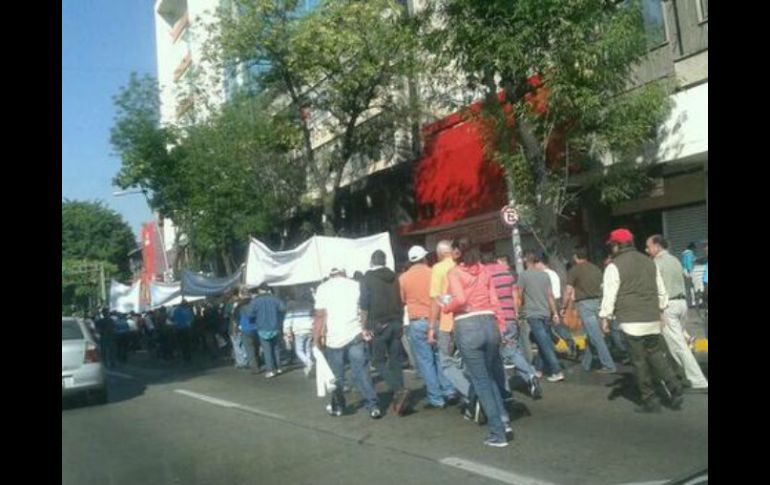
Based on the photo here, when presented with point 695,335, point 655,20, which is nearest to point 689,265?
point 695,335

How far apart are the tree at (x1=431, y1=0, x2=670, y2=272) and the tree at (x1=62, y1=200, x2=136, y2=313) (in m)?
5.73

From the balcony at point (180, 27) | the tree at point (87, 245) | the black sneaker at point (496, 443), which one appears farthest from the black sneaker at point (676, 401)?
the balcony at point (180, 27)

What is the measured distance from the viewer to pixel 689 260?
55.3 ft

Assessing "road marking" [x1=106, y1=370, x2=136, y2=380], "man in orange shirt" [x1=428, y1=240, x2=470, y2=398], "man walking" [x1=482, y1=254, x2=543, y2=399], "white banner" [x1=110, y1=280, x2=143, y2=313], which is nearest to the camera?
"man in orange shirt" [x1=428, y1=240, x2=470, y2=398]

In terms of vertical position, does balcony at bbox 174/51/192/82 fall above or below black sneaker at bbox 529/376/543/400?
above

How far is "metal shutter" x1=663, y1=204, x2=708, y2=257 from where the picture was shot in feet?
54.6

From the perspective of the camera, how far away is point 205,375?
655 inches

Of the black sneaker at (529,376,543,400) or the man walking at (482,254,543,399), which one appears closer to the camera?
the black sneaker at (529,376,543,400)

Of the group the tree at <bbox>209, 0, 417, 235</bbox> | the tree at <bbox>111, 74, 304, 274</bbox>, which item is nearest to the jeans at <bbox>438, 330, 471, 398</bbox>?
the tree at <bbox>209, 0, 417, 235</bbox>

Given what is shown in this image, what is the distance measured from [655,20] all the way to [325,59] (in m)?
6.97

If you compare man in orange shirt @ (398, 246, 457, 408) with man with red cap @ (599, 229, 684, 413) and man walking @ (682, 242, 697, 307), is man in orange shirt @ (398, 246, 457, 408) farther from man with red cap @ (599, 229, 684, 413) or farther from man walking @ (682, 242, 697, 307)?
man walking @ (682, 242, 697, 307)

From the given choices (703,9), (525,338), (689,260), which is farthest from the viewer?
(689,260)

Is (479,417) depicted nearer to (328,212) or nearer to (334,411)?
(334,411)
